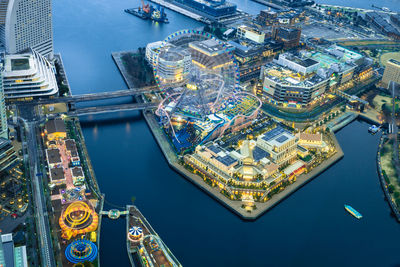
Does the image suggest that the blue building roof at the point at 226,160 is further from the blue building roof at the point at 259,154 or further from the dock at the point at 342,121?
the dock at the point at 342,121

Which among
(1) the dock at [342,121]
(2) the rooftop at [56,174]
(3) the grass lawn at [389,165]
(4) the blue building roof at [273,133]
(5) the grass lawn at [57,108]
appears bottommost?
(1) the dock at [342,121]

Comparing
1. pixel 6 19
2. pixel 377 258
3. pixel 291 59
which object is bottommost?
pixel 377 258

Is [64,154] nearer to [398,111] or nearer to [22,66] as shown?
[22,66]

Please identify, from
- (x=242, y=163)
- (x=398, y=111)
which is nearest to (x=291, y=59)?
(x=398, y=111)

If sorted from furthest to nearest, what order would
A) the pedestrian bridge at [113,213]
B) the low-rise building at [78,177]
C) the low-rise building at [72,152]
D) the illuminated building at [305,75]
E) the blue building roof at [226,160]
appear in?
the illuminated building at [305,75] < the blue building roof at [226,160] < the low-rise building at [72,152] < the low-rise building at [78,177] < the pedestrian bridge at [113,213]

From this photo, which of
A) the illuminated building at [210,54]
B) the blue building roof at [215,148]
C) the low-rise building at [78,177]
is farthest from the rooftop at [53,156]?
the illuminated building at [210,54]

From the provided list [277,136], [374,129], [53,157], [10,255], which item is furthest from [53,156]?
[374,129]

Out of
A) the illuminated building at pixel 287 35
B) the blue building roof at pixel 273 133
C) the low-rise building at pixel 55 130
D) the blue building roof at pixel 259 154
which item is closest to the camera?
the blue building roof at pixel 259 154
